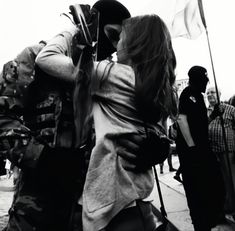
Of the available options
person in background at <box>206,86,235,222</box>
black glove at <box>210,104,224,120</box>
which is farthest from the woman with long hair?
person in background at <box>206,86,235,222</box>

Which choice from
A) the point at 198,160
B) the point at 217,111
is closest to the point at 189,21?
Result: the point at 217,111

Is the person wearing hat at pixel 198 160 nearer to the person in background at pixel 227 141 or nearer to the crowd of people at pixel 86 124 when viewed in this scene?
the person in background at pixel 227 141

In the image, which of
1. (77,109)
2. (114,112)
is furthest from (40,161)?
(114,112)

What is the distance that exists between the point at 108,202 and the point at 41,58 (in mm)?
630

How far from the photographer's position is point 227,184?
477 centimetres

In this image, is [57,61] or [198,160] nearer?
[57,61]

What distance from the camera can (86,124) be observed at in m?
1.50

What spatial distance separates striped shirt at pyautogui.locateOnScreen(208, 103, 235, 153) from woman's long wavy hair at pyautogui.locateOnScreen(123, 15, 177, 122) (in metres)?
3.22

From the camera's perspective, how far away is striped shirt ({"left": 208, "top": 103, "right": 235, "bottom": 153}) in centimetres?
453

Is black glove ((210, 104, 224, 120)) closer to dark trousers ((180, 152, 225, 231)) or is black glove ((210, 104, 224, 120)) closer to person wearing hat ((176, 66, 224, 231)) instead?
person wearing hat ((176, 66, 224, 231))

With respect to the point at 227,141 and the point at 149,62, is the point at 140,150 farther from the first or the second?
the point at 227,141

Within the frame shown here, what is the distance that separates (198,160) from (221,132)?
1186 millimetres

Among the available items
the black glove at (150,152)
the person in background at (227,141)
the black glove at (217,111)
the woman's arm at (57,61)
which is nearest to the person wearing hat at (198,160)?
the black glove at (217,111)

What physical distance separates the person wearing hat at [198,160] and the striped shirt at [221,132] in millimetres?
979
